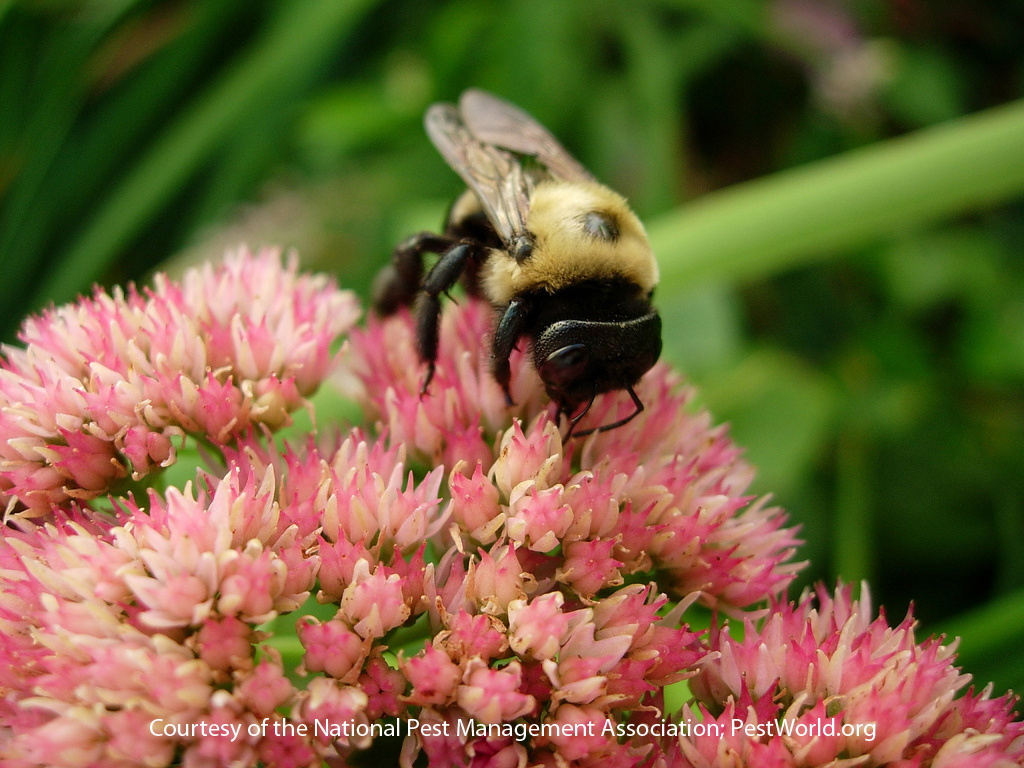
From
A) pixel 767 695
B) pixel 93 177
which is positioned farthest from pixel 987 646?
pixel 93 177

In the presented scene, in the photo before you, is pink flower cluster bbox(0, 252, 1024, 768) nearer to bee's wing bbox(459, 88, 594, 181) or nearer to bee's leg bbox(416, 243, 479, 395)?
Result: bee's leg bbox(416, 243, 479, 395)

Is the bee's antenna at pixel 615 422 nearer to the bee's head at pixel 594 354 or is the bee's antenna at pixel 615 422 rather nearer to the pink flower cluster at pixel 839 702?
the bee's head at pixel 594 354

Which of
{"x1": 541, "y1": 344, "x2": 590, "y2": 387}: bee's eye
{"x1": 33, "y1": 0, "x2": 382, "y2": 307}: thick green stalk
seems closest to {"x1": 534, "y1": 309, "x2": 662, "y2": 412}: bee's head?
{"x1": 541, "y1": 344, "x2": 590, "y2": 387}: bee's eye

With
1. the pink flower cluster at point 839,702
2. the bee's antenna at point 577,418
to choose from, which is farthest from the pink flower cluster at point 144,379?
the pink flower cluster at point 839,702

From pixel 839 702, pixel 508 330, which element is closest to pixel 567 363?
pixel 508 330

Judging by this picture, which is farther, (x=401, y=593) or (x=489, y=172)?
(x=489, y=172)

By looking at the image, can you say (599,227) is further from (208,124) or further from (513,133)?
(208,124)
